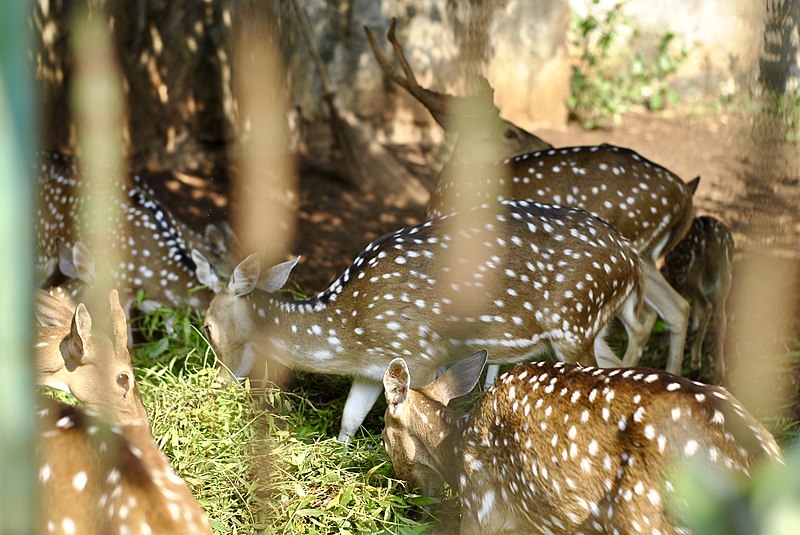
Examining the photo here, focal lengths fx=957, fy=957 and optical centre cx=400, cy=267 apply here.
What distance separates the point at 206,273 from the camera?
5035 millimetres

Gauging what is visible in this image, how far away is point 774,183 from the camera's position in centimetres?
203

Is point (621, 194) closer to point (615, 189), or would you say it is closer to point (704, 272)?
point (615, 189)

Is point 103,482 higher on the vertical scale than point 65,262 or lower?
higher

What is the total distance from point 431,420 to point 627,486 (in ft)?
3.73

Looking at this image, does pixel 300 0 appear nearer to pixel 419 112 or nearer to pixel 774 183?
pixel 419 112

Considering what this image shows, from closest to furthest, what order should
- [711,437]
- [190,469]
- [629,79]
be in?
[711,437], [190,469], [629,79]

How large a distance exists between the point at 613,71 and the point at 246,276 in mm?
6335

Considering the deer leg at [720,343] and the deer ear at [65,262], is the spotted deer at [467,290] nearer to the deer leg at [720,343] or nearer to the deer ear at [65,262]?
the deer leg at [720,343]

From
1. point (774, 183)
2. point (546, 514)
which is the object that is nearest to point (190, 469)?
point (546, 514)

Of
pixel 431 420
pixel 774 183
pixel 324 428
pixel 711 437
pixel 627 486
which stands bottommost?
pixel 324 428

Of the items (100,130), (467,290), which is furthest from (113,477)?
(100,130)

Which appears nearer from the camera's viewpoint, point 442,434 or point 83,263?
point 442,434

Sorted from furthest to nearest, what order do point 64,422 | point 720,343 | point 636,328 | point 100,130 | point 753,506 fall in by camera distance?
point 100,130 < point 720,343 < point 636,328 < point 64,422 < point 753,506

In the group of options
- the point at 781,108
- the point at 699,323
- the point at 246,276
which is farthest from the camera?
the point at 699,323
